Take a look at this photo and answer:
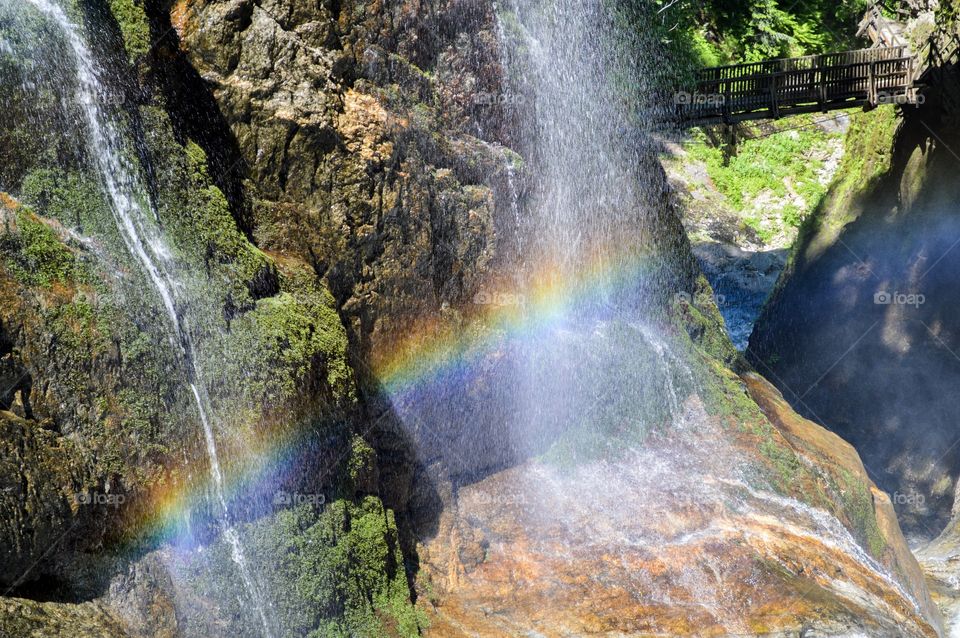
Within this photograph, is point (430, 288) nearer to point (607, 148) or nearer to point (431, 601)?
point (431, 601)

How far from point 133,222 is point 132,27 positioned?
191 cm

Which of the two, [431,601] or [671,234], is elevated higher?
[671,234]

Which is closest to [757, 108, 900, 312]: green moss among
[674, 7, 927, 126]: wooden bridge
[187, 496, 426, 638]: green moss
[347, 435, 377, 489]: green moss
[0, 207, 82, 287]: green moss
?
[674, 7, 927, 126]: wooden bridge

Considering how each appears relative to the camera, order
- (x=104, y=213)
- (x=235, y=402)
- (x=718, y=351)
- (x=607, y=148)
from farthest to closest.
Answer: (x=718, y=351) < (x=607, y=148) < (x=235, y=402) < (x=104, y=213)

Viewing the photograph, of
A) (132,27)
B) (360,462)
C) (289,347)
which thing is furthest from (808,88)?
(132,27)

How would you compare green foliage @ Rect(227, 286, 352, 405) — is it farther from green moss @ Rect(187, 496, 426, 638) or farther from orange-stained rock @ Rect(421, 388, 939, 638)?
orange-stained rock @ Rect(421, 388, 939, 638)

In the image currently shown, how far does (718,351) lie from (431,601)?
7.48 meters

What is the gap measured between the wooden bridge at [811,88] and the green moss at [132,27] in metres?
10.1

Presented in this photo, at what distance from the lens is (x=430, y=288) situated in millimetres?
11570

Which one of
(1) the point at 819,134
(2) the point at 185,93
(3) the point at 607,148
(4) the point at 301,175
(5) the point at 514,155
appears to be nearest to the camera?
(2) the point at 185,93

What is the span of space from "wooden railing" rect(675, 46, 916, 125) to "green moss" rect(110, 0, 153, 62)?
1004cm

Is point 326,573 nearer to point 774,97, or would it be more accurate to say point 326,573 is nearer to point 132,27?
point 132,27

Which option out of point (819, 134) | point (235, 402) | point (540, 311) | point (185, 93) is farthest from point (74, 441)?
point (819, 134)

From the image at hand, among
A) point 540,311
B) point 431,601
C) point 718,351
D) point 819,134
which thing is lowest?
point 431,601
